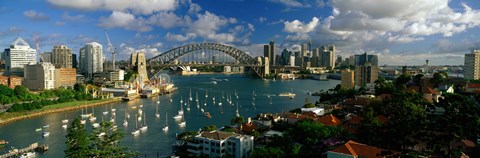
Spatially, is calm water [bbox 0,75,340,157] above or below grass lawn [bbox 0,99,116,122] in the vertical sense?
below

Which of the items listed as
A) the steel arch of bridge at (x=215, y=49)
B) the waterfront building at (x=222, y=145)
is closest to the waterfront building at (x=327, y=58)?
the steel arch of bridge at (x=215, y=49)

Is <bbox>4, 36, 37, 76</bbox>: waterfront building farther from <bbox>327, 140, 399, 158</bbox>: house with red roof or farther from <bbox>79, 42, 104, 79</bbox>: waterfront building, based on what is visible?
<bbox>327, 140, 399, 158</bbox>: house with red roof

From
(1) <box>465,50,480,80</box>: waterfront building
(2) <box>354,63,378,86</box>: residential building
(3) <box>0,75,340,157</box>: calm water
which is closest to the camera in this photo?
(3) <box>0,75,340,157</box>: calm water

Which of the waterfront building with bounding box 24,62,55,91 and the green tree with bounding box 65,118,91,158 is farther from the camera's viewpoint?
the waterfront building with bounding box 24,62,55,91

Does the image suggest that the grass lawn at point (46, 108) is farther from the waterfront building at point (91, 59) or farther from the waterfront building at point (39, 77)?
the waterfront building at point (91, 59)

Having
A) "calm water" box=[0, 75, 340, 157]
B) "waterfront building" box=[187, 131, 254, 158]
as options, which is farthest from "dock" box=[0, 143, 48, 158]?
"waterfront building" box=[187, 131, 254, 158]

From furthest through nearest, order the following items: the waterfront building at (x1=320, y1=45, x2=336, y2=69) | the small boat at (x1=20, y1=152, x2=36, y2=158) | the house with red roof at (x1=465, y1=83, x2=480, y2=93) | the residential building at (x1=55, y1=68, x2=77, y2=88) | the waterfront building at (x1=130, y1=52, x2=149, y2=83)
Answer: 1. the waterfront building at (x1=320, y1=45, x2=336, y2=69)
2. the waterfront building at (x1=130, y1=52, x2=149, y2=83)
3. the residential building at (x1=55, y1=68, x2=77, y2=88)
4. the house with red roof at (x1=465, y1=83, x2=480, y2=93)
5. the small boat at (x1=20, y1=152, x2=36, y2=158)

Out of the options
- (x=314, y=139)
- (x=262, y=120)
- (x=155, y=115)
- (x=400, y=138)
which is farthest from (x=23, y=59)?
(x=400, y=138)
